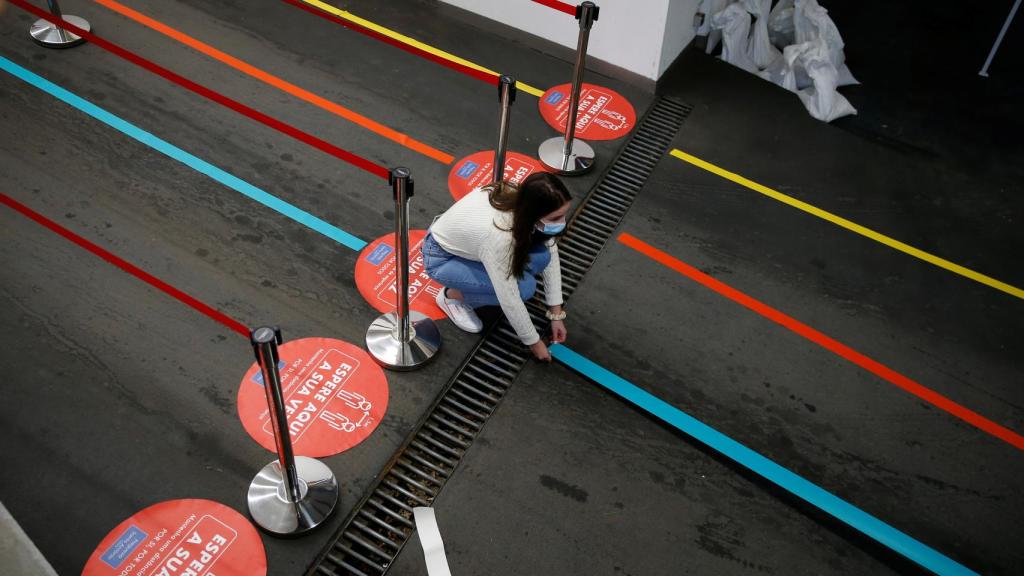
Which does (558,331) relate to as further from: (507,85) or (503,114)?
(507,85)

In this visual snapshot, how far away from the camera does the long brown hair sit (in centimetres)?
358

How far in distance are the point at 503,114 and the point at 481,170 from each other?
110 cm

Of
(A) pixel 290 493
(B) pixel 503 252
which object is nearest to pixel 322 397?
(A) pixel 290 493

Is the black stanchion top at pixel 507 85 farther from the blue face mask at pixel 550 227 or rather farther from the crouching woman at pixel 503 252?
the blue face mask at pixel 550 227

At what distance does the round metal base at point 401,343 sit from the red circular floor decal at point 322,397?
2.8 inches

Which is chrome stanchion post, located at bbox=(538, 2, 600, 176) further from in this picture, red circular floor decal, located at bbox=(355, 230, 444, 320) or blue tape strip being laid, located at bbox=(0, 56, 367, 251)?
blue tape strip being laid, located at bbox=(0, 56, 367, 251)

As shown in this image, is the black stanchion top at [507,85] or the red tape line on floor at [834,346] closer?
the black stanchion top at [507,85]

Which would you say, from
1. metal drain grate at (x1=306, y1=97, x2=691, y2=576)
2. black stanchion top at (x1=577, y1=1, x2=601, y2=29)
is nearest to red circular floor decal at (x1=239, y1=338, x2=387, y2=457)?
metal drain grate at (x1=306, y1=97, x2=691, y2=576)

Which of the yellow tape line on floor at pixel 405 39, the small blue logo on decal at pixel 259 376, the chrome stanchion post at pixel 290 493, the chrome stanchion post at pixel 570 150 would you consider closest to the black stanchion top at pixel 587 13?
the chrome stanchion post at pixel 570 150

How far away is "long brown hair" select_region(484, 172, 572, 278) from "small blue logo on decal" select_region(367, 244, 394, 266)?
43.6 inches

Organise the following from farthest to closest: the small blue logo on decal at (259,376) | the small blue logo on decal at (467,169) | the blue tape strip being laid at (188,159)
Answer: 1. the small blue logo on decal at (467,169)
2. the blue tape strip being laid at (188,159)
3. the small blue logo on decal at (259,376)

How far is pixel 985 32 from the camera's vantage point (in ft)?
25.3

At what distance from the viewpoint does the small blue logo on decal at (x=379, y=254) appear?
15.6 feet

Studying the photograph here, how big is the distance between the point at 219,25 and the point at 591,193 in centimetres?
327
